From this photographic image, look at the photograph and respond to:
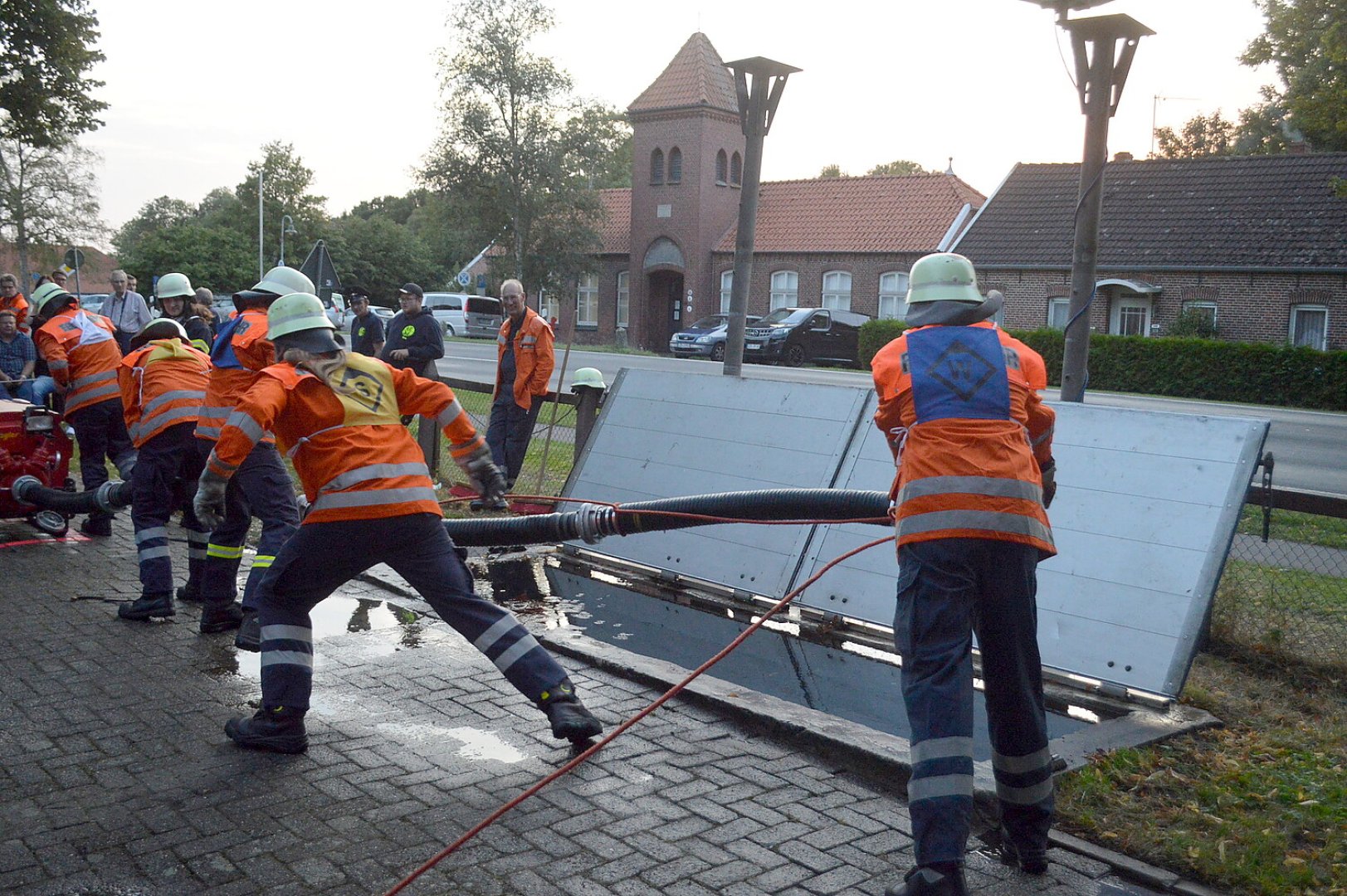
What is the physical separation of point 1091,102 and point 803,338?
83.3 feet

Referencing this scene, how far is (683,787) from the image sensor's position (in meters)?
4.44

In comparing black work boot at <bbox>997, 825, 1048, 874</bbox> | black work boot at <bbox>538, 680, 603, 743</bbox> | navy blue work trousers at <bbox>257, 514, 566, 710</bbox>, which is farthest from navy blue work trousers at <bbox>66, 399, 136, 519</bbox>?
black work boot at <bbox>997, 825, 1048, 874</bbox>

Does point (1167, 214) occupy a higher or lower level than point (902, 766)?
higher

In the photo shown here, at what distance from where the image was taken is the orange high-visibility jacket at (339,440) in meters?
4.63

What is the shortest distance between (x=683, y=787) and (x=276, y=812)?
1447 mm

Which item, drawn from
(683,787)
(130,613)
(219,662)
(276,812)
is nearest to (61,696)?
(219,662)

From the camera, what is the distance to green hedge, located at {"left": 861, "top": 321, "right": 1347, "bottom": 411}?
2612cm

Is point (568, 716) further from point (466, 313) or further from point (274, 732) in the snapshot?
point (466, 313)

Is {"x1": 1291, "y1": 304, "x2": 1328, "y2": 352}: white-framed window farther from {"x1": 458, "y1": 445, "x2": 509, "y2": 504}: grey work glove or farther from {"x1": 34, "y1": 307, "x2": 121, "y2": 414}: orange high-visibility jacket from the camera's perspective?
{"x1": 458, "y1": 445, "x2": 509, "y2": 504}: grey work glove

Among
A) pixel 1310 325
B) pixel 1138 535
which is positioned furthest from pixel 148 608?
pixel 1310 325

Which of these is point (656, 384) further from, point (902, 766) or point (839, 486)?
point (902, 766)

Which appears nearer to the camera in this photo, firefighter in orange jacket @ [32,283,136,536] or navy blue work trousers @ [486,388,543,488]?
firefighter in orange jacket @ [32,283,136,536]

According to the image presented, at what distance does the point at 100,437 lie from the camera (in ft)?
30.0

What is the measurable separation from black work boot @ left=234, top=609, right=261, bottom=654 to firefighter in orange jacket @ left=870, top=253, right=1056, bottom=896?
11.9 feet
